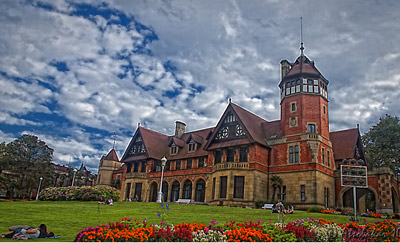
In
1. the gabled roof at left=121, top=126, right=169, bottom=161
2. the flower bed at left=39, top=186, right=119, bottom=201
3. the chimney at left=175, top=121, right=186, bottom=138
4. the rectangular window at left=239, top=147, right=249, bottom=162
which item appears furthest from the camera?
the chimney at left=175, top=121, right=186, bottom=138

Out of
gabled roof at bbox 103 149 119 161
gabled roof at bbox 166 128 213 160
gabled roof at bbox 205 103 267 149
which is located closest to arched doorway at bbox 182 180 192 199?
gabled roof at bbox 166 128 213 160

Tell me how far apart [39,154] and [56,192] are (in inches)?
1140

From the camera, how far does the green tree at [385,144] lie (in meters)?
45.6

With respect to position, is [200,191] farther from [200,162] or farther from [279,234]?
[279,234]

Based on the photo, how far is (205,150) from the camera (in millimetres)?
42312

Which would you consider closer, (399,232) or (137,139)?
(399,232)

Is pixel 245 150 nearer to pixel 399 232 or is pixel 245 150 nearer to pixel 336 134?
pixel 336 134

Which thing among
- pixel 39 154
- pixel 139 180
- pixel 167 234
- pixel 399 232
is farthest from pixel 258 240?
pixel 39 154

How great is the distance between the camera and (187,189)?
1788 inches

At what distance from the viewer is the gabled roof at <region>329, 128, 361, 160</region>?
39.2 metres

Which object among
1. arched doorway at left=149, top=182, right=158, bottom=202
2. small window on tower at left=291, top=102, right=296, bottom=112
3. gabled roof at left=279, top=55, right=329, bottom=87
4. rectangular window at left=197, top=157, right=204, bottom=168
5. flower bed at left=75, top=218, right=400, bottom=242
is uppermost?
gabled roof at left=279, top=55, right=329, bottom=87

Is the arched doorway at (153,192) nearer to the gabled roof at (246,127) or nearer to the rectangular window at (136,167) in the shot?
the rectangular window at (136,167)

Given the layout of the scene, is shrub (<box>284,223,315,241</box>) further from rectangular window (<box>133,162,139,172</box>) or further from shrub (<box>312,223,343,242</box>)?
rectangular window (<box>133,162,139,172</box>)

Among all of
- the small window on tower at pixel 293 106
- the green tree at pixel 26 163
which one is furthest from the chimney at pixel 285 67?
the green tree at pixel 26 163
